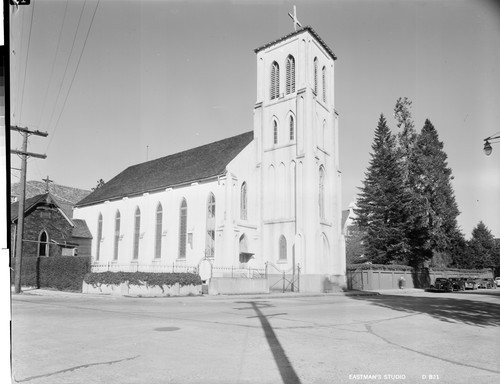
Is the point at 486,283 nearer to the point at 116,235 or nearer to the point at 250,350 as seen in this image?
the point at 116,235

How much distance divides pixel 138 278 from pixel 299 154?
691 inches

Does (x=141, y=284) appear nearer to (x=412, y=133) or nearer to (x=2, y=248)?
(x=2, y=248)

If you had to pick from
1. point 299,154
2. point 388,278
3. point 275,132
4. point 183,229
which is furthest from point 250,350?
point 388,278

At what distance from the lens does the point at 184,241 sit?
1495 inches

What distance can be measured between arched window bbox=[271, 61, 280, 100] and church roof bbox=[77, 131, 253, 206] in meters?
4.25

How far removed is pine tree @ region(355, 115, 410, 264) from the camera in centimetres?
4884

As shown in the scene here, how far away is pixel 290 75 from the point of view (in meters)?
38.7

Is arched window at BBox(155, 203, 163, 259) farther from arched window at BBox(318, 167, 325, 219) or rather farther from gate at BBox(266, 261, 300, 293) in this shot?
arched window at BBox(318, 167, 325, 219)

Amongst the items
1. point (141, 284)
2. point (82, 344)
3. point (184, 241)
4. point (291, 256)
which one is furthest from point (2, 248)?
point (184, 241)

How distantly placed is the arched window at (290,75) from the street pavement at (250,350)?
2800 centimetres

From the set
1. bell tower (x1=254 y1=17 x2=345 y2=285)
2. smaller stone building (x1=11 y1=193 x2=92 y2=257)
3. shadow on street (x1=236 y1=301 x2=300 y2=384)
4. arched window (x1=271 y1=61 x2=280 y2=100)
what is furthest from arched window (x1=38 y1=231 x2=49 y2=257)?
shadow on street (x1=236 y1=301 x2=300 y2=384)

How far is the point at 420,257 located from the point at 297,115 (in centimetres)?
2379

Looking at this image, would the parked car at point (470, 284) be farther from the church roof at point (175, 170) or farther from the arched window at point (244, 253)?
the church roof at point (175, 170)

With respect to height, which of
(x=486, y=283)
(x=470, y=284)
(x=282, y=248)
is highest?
(x=282, y=248)
